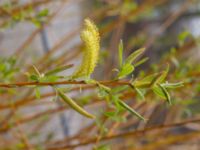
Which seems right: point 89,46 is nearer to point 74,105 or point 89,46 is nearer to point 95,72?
point 74,105

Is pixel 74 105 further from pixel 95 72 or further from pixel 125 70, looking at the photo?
pixel 95 72

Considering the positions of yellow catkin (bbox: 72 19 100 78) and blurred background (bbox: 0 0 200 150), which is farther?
blurred background (bbox: 0 0 200 150)

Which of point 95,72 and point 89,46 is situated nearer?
point 89,46

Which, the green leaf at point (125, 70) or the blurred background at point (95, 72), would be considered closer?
the green leaf at point (125, 70)

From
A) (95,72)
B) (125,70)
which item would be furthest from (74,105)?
(95,72)

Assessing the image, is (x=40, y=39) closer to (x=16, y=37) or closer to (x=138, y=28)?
(x=16, y=37)

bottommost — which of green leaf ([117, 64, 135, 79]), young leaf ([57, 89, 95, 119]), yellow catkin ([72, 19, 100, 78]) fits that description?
young leaf ([57, 89, 95, 119])

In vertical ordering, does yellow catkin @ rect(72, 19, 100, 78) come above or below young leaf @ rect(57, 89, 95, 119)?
above

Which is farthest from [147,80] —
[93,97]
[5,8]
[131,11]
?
[131,11]
